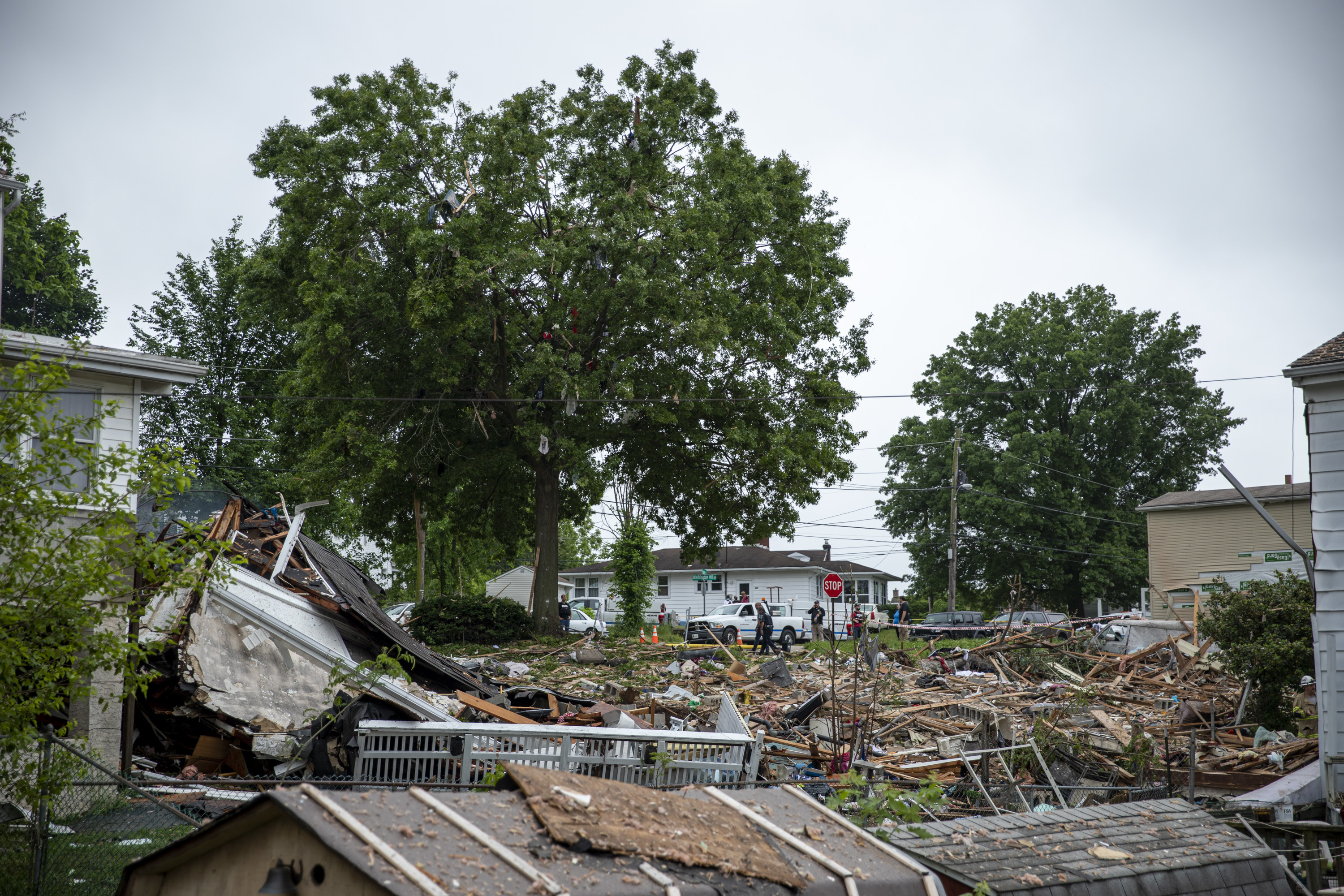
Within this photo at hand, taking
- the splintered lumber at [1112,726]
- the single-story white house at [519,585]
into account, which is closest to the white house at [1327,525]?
the splintered lumber at [1112,726]

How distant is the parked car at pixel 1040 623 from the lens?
78.7 ft

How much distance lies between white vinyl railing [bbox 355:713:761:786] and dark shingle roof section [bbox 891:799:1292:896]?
354 cm

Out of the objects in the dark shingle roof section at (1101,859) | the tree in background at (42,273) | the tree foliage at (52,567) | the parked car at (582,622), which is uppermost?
the tree in background at (42,273)

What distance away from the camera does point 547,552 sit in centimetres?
2731

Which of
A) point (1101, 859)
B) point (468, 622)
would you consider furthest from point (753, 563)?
point (1101, 859)

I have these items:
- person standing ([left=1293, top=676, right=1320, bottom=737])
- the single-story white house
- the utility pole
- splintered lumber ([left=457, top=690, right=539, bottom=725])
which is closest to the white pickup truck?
the utility pole

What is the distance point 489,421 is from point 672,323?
623 cm

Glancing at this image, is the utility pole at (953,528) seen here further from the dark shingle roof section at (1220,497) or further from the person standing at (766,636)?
the person standing at (766,636)

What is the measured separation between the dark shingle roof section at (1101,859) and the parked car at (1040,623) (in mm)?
15772

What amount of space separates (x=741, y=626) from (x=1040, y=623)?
33.5 ft

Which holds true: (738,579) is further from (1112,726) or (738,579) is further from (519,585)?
(1112,726)

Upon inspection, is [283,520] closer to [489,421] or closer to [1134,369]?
[489,421]

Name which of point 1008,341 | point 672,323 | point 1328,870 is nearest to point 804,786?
point 1328,870

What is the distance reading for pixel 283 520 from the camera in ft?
51.9
